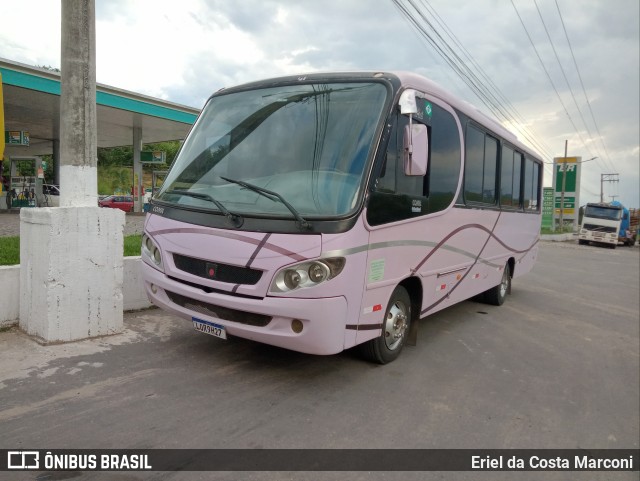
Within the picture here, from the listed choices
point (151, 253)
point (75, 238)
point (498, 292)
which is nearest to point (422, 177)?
point (151, 253)

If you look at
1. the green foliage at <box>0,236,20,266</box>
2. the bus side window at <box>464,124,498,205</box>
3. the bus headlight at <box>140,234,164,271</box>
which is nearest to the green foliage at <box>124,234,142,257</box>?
the green foliage at <box>0,236,20,266</box>

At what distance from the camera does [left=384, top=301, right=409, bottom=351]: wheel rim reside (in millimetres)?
4422

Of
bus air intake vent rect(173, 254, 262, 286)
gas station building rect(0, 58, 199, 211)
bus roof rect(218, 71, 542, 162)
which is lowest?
bus air intake vent rect(173, 254, 262, 286)

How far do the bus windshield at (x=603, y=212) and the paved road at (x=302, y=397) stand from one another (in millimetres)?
29297

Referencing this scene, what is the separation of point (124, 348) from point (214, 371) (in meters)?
1.09

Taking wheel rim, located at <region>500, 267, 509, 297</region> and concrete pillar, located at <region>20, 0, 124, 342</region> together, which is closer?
concrete pillar, located at <region>20, 0, 124, 342</region>

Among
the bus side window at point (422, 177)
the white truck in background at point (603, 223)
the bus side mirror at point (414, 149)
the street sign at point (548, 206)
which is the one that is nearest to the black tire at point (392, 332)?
the bus side window at point (422, 177)

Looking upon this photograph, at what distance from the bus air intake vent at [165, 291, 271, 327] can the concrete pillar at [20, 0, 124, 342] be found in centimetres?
112

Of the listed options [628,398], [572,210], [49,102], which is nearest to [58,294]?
[628,398]

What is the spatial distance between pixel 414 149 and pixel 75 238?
338cm

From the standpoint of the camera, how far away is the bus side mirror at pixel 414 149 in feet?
A: 13.1

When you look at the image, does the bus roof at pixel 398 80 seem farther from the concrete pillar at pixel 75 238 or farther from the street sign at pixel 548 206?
the street sign at pixel 548 206

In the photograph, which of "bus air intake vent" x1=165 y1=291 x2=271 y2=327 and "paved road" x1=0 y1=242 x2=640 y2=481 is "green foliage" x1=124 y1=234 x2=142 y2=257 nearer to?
"paved road" x1=0 y1=242 x2=640 y2=481

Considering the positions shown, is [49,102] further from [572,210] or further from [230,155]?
[572,210]
